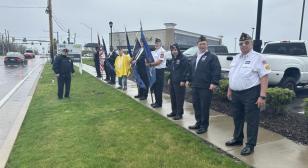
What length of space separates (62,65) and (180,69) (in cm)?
524

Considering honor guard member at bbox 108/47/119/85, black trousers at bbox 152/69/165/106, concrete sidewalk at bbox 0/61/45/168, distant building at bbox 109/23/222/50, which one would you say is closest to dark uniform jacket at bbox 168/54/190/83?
black trousers at bbox 152/69/165/106

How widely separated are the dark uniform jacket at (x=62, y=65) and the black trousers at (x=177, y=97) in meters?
4.75

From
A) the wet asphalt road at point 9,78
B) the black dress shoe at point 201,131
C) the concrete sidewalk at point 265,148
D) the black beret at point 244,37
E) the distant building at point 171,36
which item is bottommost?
the wet asphalt road at point 9,78

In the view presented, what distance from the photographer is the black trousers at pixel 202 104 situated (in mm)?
6355

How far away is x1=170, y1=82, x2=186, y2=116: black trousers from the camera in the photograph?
297 inches

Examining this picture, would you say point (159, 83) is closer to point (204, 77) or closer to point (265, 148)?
point (204, 77)

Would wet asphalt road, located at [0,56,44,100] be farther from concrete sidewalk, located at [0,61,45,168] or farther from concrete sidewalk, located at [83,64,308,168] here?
concrete sidewalk, located at [83,64,308,168]

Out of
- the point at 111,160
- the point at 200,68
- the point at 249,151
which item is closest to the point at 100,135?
the point at 111,160

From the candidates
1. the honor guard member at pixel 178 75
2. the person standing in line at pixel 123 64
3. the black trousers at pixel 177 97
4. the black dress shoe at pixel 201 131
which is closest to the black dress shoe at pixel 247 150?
the black dress shoe at pixel 201 131

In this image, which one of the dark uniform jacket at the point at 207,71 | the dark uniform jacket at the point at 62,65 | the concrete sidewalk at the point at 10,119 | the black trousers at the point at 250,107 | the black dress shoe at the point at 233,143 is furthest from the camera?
the dark uniform jacket at the point at 62,65

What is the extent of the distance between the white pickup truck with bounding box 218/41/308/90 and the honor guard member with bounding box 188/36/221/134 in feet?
12.9

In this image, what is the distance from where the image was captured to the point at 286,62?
34.3ft

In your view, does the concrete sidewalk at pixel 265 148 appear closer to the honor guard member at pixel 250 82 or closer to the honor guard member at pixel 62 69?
the honor guard member at pixel 250 82

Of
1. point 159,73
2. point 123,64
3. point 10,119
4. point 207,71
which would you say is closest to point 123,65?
point 123,64
